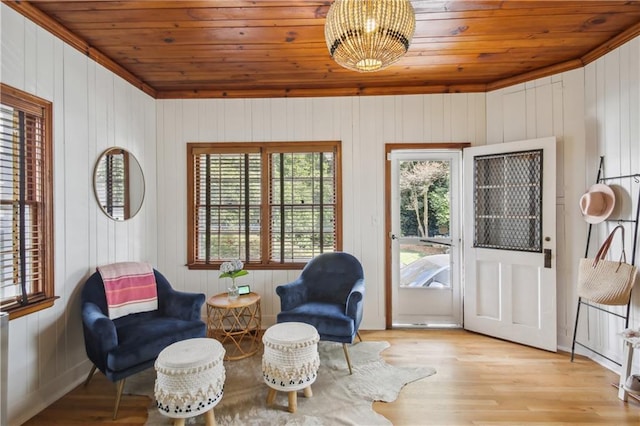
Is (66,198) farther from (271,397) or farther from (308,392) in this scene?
(308,392)

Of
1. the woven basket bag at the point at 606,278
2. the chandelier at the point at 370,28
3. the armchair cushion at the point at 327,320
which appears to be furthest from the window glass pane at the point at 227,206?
the woven basket bag at the point at 606,278

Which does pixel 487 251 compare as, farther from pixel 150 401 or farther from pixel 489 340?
pixel 150 401

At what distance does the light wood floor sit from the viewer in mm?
1935

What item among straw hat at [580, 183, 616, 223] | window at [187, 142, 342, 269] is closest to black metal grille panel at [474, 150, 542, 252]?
straw hat at [580, 183, 616, 223]

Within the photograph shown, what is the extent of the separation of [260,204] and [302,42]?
5.70 feet

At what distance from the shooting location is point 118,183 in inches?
111

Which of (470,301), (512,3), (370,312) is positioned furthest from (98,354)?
(512,3)

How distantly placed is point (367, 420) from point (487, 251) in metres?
2.15

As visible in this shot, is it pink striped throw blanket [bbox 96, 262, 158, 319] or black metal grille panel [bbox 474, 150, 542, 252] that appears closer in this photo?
pink striped throw blanket [bbox 96, 262, 158, 319]

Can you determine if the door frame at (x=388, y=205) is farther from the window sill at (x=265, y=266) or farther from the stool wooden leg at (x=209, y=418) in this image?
the stool wooden leg at (x=209, y=418)

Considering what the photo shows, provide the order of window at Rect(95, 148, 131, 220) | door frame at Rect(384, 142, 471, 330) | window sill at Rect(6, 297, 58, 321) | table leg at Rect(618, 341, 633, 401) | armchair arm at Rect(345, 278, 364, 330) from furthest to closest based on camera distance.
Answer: door frame at Rect(384, 142, 471, 330), window at Rect(95, 148, 131, 220), armchair arm at Rect(345, 278, 364, 330), table leg at Rect(618, 341, 633, 401), window sill at Rect(6, 297, 58, 321)

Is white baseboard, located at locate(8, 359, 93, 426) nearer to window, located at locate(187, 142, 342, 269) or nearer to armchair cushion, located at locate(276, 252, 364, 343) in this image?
window, located at locate(187, 142, 342, 269)

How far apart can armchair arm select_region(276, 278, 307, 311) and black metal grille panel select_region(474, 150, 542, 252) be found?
6.50 ft

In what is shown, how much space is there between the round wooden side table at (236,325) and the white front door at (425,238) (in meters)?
1.58
